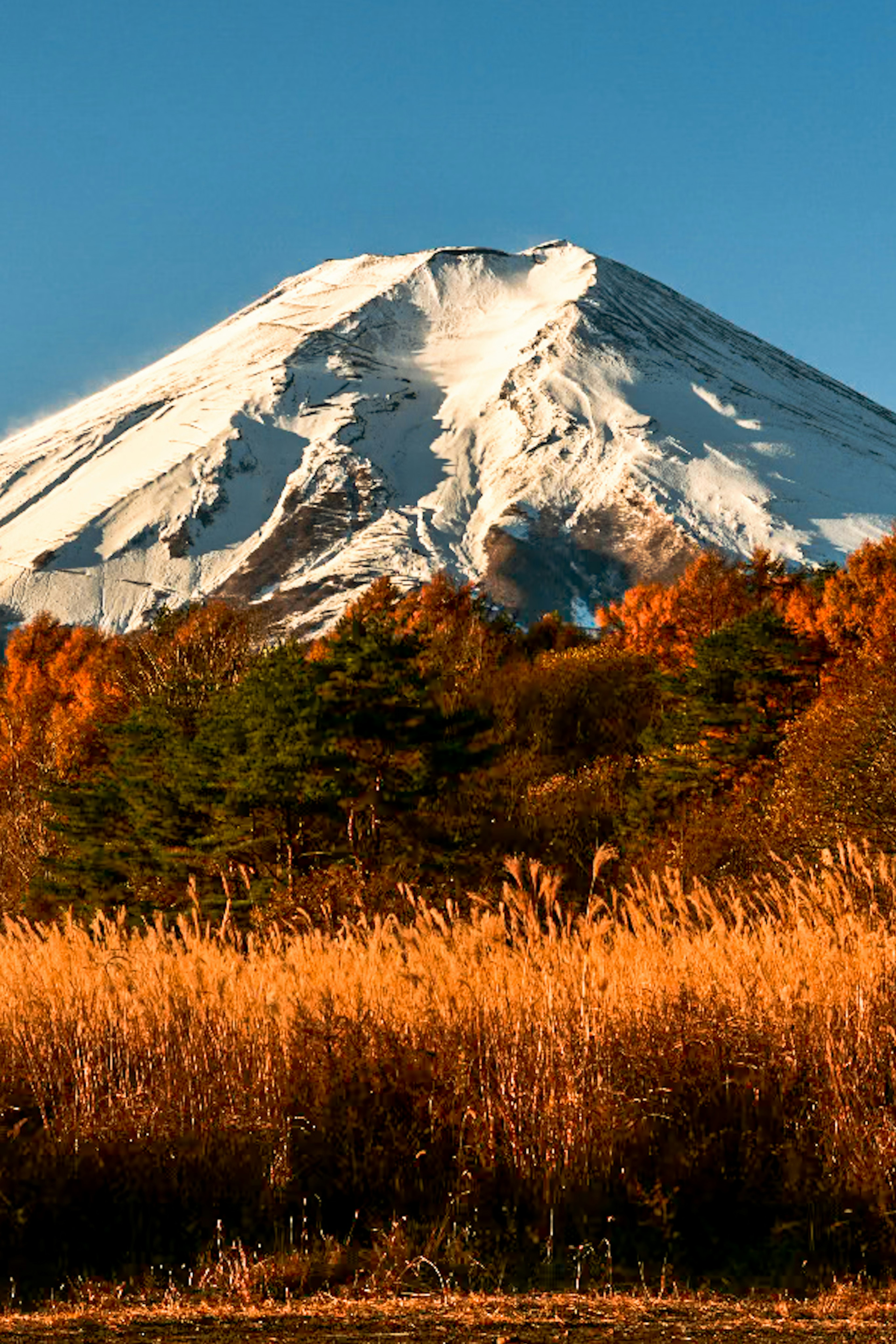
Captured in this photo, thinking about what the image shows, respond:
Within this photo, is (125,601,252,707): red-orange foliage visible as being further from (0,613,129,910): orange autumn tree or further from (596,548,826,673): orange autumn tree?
(596,548,826,673): orange autumn tree

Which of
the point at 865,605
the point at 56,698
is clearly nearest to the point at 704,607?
the point at 865,605

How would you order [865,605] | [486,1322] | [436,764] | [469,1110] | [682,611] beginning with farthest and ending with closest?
[682,611] → [865,605] → [436,764] → [469,1110] → [486,1322]

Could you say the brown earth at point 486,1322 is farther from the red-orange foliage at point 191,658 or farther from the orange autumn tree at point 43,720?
the orange autumn tree at point 43,720

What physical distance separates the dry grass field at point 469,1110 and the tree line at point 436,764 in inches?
309

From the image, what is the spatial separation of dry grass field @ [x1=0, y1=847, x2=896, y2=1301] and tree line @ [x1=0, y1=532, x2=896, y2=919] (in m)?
7.85

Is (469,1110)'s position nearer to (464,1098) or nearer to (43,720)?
(464,1098)

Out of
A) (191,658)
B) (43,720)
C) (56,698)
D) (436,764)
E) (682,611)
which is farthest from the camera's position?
(56,698)

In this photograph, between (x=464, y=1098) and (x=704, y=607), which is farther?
(x=704, y=607)

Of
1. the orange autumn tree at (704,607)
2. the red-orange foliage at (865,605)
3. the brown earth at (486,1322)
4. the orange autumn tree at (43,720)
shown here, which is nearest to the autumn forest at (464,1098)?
the brown earth at (486,1322)

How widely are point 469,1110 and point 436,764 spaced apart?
2319cm

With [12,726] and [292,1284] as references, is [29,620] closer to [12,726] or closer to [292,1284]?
[12,726]

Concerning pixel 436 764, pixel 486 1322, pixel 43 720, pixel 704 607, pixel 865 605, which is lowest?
pixel 486 1322

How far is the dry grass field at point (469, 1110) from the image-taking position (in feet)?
20.1

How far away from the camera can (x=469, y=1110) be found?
6953 millimetres
